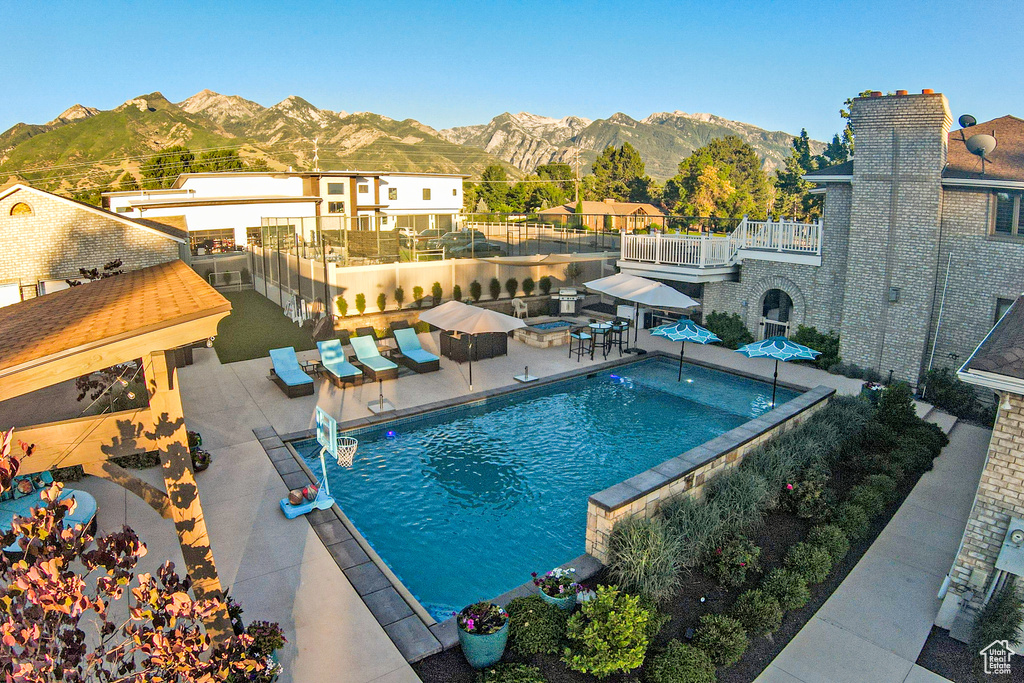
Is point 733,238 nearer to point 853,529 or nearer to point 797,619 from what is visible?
point 853,529

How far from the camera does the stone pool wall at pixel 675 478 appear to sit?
25.1ft

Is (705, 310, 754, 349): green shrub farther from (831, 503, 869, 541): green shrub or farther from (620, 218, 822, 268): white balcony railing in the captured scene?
(831, 503, 869, 541): green shrub

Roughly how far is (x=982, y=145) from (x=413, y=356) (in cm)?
1502

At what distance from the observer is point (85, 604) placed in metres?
3.14

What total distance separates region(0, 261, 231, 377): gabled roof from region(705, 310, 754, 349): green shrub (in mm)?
16249

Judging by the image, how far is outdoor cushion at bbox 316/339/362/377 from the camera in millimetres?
14930

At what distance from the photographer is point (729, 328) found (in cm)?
1950

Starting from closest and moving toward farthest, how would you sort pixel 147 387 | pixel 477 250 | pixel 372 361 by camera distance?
pixel 147 387, pixel 372 361, pixel 477 250

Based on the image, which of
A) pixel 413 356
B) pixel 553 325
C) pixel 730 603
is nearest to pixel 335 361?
pixel 413 356

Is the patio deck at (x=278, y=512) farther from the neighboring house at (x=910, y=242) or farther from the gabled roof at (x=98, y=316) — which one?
the gabled roof at (x=98, y=316)

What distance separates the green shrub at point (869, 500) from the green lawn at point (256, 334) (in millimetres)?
15112

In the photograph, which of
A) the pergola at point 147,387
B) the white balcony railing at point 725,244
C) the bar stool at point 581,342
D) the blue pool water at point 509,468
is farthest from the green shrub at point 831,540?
the white balcony railing at point 725,244

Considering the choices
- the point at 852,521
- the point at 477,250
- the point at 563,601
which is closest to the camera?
the point at 563,601

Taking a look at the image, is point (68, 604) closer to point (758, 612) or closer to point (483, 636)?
point (483, 636)
